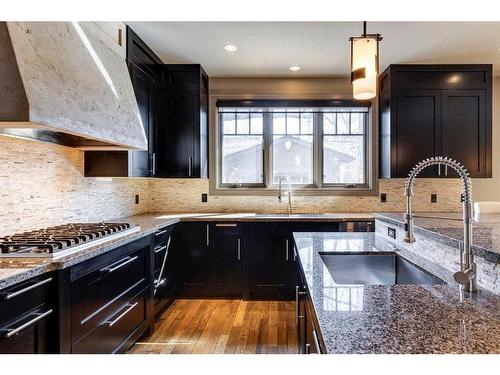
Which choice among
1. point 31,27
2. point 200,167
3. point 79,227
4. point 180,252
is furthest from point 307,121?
point 31,27

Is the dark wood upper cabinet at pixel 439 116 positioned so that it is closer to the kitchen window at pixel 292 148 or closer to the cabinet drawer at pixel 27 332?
the kitchen window at pixel 292 148

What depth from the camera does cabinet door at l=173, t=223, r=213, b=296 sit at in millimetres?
3688

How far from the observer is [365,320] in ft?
3.04

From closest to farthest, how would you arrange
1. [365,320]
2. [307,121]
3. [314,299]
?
[365,320], [314,299], [307,121]

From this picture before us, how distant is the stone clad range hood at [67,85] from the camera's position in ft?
4.79

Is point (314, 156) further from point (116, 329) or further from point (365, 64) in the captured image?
point (116, 329)

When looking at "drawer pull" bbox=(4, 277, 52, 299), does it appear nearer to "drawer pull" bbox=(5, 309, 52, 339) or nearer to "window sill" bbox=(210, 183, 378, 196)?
"drawer pull" bbox=(5, 309, 52, 339)

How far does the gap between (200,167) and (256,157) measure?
85cm

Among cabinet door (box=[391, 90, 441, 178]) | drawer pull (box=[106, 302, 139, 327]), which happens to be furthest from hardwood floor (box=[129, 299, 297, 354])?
cabinet door (box=[391, 90, 441, 178])

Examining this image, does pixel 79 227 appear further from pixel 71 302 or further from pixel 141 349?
pixel 141 349

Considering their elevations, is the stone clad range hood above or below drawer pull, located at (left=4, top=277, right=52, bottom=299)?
above

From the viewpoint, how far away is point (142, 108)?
3334 mm

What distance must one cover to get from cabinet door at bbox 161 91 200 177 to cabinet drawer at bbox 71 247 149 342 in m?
1.53

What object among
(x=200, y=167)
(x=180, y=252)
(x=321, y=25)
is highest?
(x=321, y=25)
